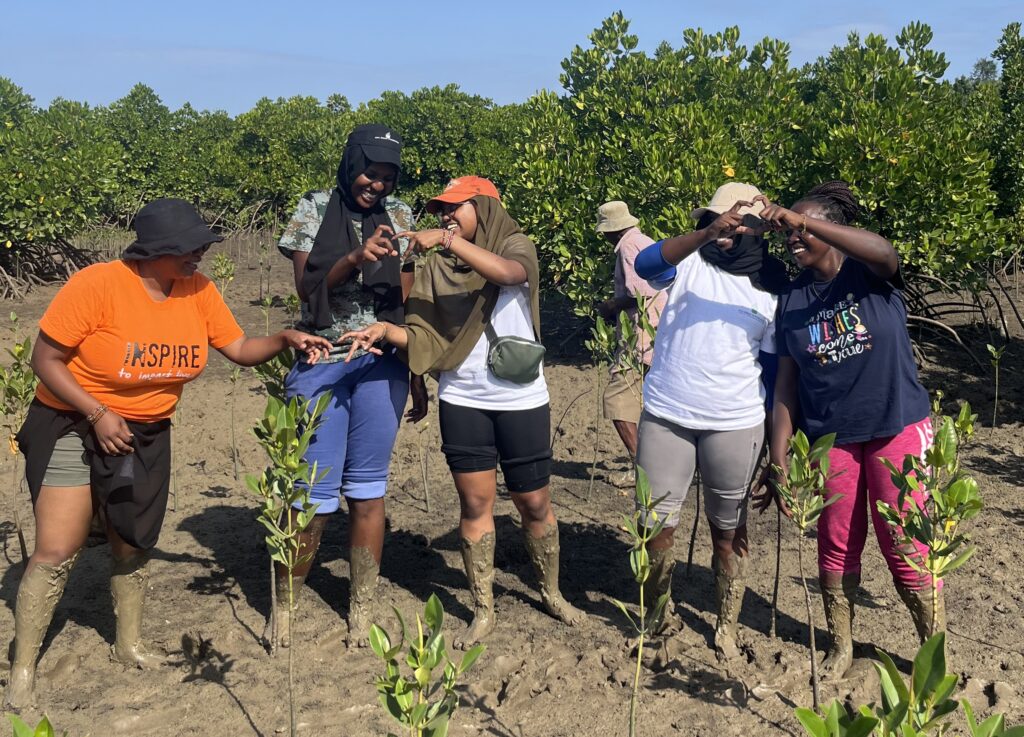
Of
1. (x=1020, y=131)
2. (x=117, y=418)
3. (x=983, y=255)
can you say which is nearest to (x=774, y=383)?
(x=117, y=418)

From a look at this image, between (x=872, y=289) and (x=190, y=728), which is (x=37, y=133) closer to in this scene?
(x=190, y=728)

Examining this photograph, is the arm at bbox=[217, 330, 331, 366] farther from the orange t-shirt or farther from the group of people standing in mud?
the orange t-shirt

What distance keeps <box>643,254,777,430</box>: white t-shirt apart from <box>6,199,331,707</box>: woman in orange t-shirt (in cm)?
128

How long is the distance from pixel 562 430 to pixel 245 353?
3.86 m

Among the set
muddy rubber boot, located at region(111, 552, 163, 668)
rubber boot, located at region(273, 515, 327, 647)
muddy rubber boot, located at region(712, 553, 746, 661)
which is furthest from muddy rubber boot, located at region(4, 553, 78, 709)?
muddy rubber boot, located at region(712, 553, 746, 661)

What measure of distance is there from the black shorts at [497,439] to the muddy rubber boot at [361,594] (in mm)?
525

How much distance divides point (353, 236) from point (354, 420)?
2.25ft

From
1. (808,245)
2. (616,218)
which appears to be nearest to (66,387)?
(808,245)

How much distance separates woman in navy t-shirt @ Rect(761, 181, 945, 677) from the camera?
2.94 meters

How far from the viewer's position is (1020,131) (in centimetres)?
821

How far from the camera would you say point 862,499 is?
124 inches

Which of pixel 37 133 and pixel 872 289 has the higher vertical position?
pixel 37 133

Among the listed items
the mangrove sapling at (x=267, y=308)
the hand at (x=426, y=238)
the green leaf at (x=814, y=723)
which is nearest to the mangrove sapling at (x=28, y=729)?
the green leaf at (x=814, y=723)

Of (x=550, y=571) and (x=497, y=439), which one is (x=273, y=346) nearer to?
(x=497, y=439)
